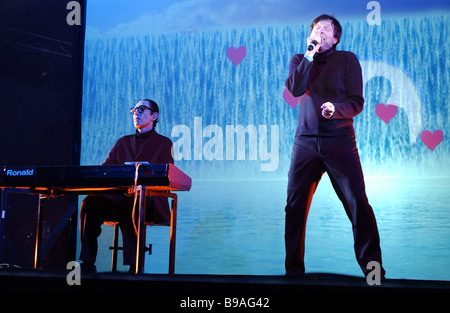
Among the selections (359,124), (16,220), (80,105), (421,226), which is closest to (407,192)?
(421,226)

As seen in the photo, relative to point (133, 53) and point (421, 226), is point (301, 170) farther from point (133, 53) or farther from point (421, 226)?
point (133, 53)

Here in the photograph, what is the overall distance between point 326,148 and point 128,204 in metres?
1.28

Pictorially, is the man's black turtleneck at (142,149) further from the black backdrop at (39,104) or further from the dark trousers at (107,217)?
the black backdrop at (39,104)

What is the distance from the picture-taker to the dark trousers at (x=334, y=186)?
2.64 metres

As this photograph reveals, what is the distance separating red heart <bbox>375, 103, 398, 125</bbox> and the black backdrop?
97.9 inches

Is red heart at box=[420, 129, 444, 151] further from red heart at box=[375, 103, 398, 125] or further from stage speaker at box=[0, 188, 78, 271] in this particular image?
stage speaker at box=[0, 188, 78, 271]

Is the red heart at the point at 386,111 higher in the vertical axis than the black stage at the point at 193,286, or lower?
higher

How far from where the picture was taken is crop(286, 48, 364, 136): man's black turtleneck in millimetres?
2762

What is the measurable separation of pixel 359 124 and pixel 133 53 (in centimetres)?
199

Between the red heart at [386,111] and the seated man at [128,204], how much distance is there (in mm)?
1562

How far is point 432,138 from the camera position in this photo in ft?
11.2
